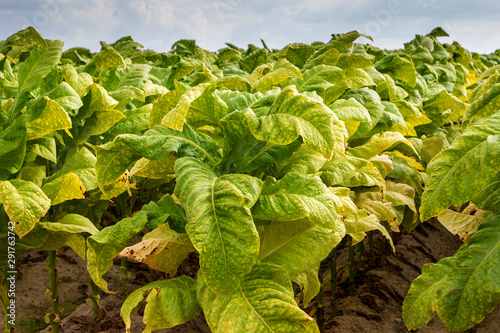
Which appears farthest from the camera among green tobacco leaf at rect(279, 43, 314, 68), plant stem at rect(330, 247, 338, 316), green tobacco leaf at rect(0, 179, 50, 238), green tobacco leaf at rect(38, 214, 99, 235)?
green tobacco leaf at rect(279, 43, 314, 68)

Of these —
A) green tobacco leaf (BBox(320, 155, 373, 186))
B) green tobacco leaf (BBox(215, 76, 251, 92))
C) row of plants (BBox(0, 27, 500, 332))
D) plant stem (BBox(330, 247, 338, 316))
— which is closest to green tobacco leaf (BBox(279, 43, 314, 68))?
row of plants (BBox(0, 27, 500, 332))

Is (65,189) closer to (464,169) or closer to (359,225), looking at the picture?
(359,225)

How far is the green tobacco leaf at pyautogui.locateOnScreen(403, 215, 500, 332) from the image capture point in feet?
5.89

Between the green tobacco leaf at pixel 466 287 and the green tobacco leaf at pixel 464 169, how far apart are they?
0.93ft

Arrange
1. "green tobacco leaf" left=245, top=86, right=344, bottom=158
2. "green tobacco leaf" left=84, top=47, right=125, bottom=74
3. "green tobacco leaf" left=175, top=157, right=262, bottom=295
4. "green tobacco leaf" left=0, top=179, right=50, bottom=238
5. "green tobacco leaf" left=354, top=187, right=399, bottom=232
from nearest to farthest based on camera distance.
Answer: "green tobacco leaf" left=175, top=157, right=262, bottom=295 → "green tobacco leaf" left=245, top=86, right=344, bottom=158 → "green tobacco leaf" left=0, top=179, right=50, bottom=238 → "green tobacco leaf" left=354, top=187, right=399, bottom=232 → "green tobacco leaf" left=84, top=47, right=125, bottom=74

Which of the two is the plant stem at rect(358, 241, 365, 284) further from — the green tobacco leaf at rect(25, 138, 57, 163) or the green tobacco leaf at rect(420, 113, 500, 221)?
the green tobacco leaf at rect(25, 138, 57, 163)

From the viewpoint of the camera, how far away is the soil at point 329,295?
2855 millimetres

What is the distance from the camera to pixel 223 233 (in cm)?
141

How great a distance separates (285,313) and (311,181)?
44 centimetres

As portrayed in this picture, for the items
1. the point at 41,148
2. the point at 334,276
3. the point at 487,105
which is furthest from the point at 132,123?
the point at 487,105

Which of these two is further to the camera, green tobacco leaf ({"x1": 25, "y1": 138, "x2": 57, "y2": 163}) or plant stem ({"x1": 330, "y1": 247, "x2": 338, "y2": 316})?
plant stem ({"x1": 330, "y1": 247, "x2": 338, "y2": 316})

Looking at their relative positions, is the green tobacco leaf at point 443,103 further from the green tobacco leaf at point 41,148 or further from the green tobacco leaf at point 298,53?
the green tobacco leaf at point 41,148

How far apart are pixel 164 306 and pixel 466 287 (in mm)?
1195

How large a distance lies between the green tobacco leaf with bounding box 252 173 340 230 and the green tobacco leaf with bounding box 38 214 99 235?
2.96 feet
